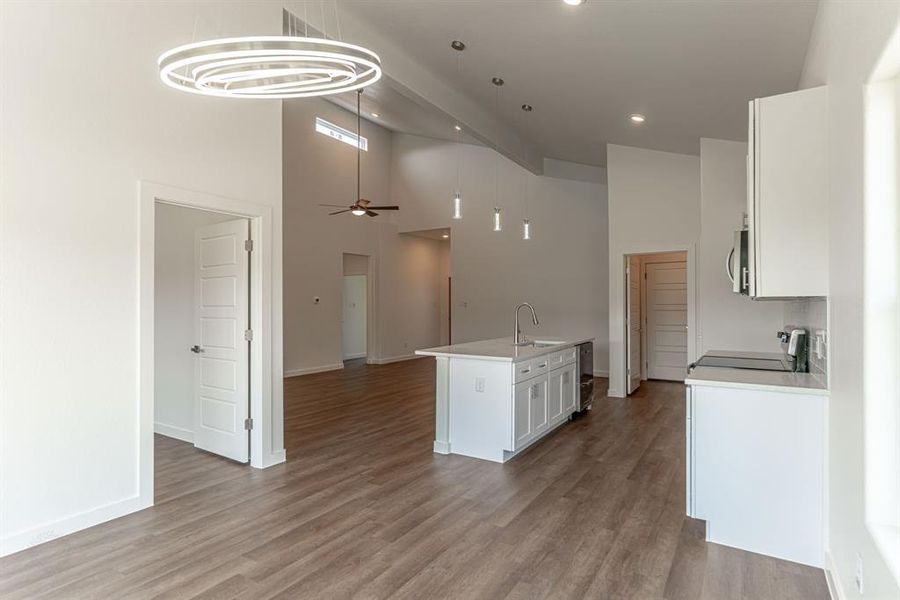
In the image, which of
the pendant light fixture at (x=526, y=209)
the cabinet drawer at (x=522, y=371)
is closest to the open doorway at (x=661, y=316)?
the pendant light fixture at (x=526, y=209)

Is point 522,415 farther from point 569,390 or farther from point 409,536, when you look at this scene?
point 409,536

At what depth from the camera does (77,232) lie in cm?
282

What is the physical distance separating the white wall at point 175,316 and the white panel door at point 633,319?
17.1 feet

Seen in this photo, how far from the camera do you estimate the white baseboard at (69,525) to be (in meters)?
2.58

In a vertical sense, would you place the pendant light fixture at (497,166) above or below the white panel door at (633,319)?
above

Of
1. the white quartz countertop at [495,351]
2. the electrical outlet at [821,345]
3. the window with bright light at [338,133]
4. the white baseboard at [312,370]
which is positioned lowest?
the white baseboard at [312,370]

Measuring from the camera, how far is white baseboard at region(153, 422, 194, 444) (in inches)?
183

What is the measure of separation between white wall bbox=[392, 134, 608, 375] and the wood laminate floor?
4.86 m

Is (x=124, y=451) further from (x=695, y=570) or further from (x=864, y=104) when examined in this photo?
(x=864, y=104)

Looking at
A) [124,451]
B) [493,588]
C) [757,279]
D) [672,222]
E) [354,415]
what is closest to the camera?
[493,588]

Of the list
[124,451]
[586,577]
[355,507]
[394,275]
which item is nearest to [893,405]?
[586,577]

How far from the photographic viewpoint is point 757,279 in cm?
261

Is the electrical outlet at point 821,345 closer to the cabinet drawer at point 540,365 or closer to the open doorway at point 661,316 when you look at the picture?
the cabinet drawer at point 540,365

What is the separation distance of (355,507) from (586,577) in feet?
4.87
